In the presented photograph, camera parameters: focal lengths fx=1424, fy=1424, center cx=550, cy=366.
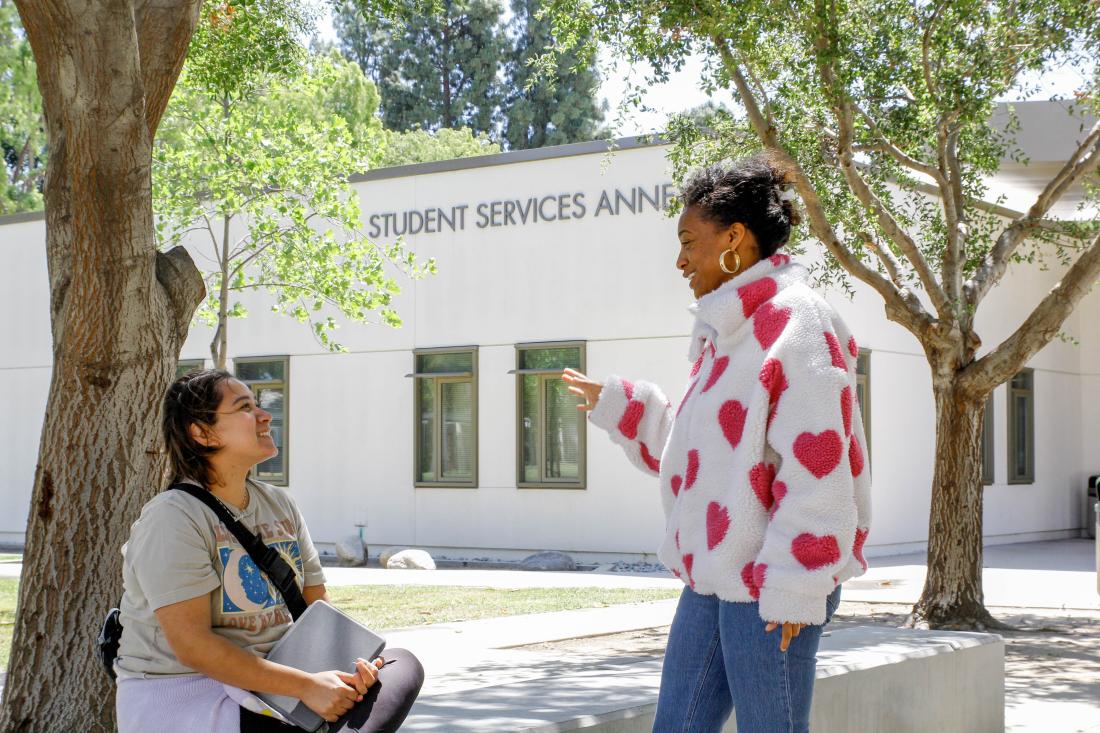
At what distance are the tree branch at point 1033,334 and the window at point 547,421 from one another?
790 centimetres

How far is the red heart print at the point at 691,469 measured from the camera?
3.36m

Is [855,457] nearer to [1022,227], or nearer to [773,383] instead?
[773,383]

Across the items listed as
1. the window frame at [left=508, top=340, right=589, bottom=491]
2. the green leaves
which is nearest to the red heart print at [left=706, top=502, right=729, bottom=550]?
the green leaves

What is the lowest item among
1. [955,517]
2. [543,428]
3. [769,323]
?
[955,517]

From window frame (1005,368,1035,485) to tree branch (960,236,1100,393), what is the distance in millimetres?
11956

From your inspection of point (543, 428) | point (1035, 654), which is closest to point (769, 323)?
point (1035, 654)

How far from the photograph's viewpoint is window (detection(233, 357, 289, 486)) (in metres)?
21.1

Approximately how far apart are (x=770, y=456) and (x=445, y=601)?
411 inches

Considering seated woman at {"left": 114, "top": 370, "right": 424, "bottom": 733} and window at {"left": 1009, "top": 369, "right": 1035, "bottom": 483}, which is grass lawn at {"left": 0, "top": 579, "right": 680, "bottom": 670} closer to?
seated woman at {"left": 114, "top": 370, "right": 424, "bottom": 733}

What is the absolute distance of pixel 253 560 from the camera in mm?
3336

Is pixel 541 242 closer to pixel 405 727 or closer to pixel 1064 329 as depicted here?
pixel 1064 329

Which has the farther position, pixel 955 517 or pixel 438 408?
pixel 438 408

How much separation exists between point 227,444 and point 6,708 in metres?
3.34

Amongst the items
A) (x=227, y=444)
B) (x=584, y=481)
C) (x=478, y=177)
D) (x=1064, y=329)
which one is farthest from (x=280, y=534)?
(x=1064, y=329)
